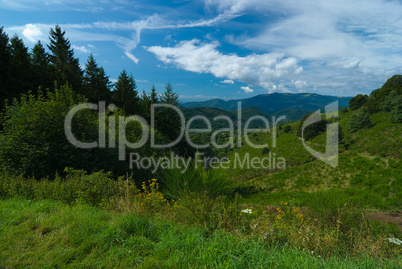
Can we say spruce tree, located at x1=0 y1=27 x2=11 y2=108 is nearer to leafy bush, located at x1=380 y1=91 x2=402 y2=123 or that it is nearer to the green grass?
the green grass

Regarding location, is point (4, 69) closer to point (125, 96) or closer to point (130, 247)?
point (125, 96)

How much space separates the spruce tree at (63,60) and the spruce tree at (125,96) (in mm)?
6514

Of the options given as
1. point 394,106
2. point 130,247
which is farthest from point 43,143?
point 394,106

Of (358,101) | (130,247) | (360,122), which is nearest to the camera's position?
(130,247)

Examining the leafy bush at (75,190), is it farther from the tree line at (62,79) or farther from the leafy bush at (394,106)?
the leafy bush at (394,106)

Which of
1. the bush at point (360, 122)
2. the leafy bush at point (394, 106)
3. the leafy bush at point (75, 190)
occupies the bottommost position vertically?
the leafy bush at point (75, 190)

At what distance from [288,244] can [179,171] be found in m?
2.76

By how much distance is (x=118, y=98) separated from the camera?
3825cm

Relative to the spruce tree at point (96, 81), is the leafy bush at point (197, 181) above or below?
below

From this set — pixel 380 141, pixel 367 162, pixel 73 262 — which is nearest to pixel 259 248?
pixel 73 262

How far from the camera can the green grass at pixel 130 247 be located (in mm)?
2168

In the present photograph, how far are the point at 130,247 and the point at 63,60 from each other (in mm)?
46585

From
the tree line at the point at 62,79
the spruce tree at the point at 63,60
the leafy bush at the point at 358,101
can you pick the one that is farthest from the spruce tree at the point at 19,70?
the leafy bush at the point at 358,101

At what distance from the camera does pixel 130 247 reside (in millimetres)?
2521
